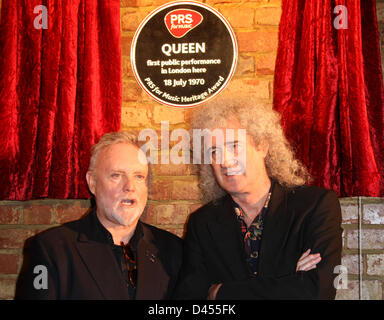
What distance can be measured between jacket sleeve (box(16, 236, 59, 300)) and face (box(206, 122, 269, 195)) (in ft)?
2.70

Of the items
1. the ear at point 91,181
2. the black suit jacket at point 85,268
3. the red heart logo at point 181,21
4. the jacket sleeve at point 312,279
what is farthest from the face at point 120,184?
the red heart logo at point 181,21

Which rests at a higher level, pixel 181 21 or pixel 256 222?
pixel 181 21

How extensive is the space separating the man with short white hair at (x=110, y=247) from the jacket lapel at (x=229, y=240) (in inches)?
9.6

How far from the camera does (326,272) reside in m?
1.64

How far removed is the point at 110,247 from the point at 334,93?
129cm

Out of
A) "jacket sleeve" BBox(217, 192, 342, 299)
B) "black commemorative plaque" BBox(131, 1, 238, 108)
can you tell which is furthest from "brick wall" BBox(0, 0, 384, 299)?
"jacket sleeve" BBox(217, 192, 342, 299)

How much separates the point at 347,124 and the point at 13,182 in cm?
168

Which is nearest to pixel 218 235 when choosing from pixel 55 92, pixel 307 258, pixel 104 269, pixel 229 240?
pixel 229 240

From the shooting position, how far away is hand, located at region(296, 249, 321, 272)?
166 cm

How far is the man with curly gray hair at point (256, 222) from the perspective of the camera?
1663mm

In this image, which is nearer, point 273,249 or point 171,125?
point 273,249

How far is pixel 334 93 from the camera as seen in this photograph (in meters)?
2.01

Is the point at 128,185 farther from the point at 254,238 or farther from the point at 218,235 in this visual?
the point at 254,238

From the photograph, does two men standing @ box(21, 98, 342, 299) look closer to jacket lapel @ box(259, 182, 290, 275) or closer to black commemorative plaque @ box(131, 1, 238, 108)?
jacket lapel @ box(259, 182, 290, 275)
